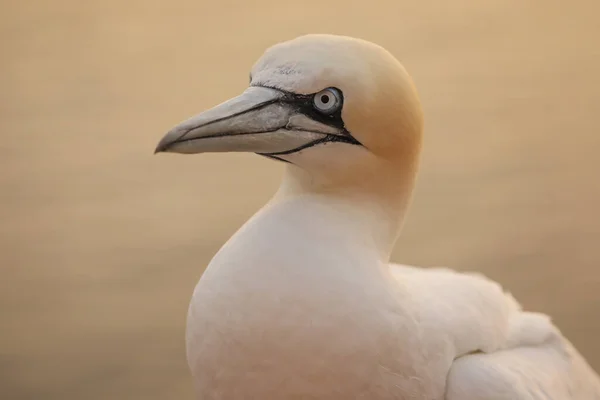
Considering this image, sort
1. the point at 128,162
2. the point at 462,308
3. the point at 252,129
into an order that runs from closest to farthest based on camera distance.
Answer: the point at 252,129 < the point at 462,308 < the point at 128,162

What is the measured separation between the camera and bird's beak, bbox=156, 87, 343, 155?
941 mm

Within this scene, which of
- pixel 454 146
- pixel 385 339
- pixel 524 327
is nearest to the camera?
pixel 385 339

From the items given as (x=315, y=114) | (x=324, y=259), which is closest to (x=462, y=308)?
(x=324, y=259)

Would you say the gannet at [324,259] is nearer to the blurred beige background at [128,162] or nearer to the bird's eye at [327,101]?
the bird's eye at [327,101]

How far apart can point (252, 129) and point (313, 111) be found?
9 cm

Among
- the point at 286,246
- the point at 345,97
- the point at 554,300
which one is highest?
the point at 345,97

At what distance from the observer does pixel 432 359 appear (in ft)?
3.36

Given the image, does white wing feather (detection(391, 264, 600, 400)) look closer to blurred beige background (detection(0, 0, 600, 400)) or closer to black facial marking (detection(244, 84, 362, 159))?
black facial marking (detection(244, 84, 362, 159))

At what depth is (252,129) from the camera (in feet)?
3.15

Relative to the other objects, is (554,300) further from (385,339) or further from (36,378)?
(36,378)

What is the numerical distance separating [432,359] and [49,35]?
1434mm

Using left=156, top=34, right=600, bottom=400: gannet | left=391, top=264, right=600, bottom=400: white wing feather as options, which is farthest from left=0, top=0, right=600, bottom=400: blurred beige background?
left=156, top=34, right=600, bottom=400: gannet

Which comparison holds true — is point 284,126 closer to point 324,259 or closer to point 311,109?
point 311,109

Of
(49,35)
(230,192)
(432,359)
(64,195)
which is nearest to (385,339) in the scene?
(432,359)
